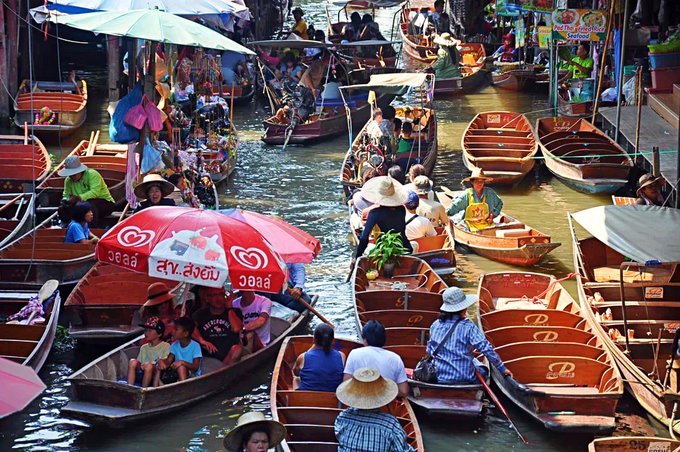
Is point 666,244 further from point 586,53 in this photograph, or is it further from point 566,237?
point 586,53

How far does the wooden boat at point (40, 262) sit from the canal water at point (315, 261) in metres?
0.98

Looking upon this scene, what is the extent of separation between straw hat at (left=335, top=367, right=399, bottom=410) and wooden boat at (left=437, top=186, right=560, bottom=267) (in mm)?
7136

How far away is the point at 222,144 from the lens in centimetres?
1777

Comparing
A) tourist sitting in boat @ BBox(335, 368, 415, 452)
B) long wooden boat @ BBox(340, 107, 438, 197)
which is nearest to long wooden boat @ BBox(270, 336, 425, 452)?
tourist sitting in boat @ BBox(335, 368, 415, 452)

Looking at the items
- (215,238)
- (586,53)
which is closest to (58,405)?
(215,238)

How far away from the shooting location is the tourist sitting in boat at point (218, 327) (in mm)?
9836

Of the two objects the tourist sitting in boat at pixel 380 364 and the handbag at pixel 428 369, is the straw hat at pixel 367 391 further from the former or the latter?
the handbag at pixel 428 369

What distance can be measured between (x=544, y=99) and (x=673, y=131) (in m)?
9.18

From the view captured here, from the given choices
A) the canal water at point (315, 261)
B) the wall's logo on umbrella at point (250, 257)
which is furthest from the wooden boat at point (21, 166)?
the wall's logo on umbrella at point (250, 257)

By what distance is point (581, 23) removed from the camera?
1839 cm

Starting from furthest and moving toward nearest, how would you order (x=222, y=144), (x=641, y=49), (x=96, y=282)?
(x=641, y=49)
(x=222, y=144)
(x=96, y=282)

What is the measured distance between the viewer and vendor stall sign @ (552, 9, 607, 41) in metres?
18.3

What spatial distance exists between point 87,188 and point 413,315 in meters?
4.91

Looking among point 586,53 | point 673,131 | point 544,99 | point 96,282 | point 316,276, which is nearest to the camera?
point 96,282
